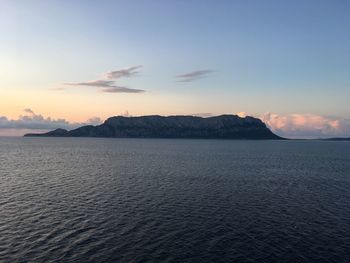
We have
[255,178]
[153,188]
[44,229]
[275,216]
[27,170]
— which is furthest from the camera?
[27,170]

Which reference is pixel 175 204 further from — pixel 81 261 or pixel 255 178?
pixel 255 178

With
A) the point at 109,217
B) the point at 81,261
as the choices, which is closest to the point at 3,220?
the point at 109,217

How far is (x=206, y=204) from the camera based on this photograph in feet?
237

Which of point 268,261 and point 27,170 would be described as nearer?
point 268,261

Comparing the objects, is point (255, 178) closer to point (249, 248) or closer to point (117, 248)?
point (249, 248)

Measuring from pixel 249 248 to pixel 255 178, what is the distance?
70.1m

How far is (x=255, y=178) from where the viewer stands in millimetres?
115000

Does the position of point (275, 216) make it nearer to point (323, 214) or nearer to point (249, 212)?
point (249, 212)

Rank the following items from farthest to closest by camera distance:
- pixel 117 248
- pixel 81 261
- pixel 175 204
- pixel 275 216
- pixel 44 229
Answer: pixel 175 204, pixel 275 216, pixel 44 229, pixel 117 248, pixel 81 261

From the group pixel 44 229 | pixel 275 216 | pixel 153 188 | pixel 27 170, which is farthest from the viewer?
pixel 27 170

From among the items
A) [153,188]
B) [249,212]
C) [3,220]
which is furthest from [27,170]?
[249,212]

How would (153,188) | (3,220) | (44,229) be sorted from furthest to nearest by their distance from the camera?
1. (153,188)
2. (3,220)
3. (44,229)

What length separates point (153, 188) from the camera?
89.8 m

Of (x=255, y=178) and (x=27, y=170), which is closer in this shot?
(x=255, y=178)
